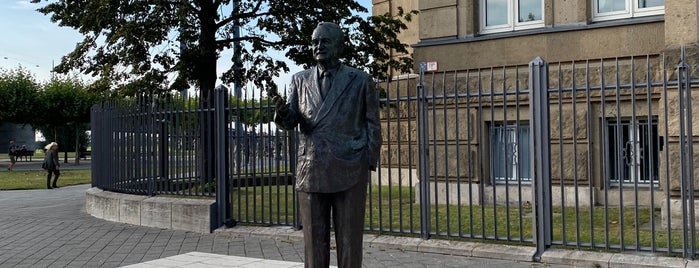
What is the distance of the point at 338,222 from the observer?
14.9ft

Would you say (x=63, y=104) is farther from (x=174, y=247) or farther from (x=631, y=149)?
(x=631, y=149)

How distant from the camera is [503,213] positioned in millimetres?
11055

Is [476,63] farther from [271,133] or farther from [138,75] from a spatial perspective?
[138,75]

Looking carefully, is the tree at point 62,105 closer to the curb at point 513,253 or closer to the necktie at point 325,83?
the curb at point 513,253

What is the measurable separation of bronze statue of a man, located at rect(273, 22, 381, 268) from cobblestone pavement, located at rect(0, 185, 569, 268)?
299 cm

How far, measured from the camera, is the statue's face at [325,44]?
4.47m

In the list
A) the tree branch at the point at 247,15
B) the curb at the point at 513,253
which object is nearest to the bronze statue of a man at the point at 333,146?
the curb at the point at 513,253

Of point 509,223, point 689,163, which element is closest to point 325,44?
point 689,163

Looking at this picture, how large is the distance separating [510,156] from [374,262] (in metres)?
5.03

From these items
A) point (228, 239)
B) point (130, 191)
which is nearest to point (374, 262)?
point (228, 239)

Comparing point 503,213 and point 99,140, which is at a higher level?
point 99,140

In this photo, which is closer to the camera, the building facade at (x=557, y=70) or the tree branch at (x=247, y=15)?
the building facade at (x=557, y=70)

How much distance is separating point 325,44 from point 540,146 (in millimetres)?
4015

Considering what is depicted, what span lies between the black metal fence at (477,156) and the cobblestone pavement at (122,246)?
22.9 inches
